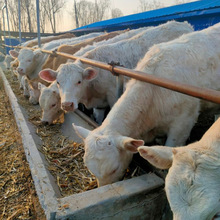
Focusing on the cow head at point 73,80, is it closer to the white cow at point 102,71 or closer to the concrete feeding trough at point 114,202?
the white cow at point 102,71

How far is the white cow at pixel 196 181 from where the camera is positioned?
1.31 meters

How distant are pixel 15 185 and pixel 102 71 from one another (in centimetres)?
263

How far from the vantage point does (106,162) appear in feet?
8.18

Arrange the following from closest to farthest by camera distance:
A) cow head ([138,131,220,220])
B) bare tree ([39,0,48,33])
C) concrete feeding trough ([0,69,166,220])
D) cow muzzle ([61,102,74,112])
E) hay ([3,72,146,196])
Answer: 1. cow head ([138,131,220,220])
2. concrete feeding trough ([0,69,166,220])
3. hay ([3,72,146,196])
4. cow muzzle ([61,102,74,112])
5. bare tree ([39,0,48,33])

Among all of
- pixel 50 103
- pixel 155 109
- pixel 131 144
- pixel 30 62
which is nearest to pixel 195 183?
pixel 131 144

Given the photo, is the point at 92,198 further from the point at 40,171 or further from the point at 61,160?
the point at 61,160

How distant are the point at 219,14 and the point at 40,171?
7021 millimetres

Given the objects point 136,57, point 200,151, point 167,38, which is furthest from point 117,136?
point 167,38

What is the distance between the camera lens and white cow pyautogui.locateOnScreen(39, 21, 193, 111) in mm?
4430

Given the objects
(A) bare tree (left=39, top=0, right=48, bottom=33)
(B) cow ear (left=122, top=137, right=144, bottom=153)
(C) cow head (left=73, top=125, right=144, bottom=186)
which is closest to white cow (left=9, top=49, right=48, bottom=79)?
(C) cow head (left=73, top=125, right=144, bottom=186)

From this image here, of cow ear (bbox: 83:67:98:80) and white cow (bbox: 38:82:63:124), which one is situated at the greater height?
cow ear (bbox: 83:67:98:80)

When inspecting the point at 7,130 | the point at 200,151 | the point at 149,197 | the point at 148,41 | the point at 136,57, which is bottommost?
the point at 7,130

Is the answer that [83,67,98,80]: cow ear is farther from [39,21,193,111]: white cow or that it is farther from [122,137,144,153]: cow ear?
[122,137,144,153]: cow ear

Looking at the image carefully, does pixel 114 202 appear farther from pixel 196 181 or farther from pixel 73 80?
pixel 73 80
